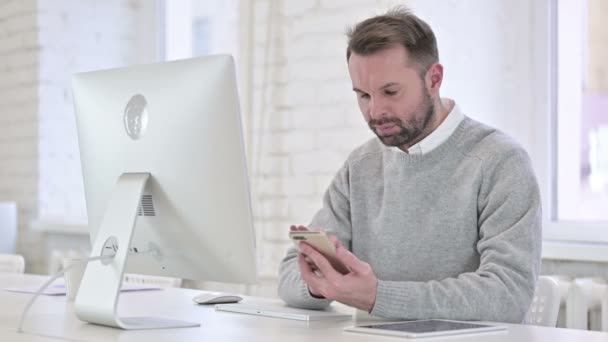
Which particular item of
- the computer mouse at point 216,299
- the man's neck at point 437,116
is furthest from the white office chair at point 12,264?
the man's neck at point 437,116

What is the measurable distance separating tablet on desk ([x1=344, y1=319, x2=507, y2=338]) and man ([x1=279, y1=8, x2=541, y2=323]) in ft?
0.35

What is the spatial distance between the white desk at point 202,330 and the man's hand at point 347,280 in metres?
0.05

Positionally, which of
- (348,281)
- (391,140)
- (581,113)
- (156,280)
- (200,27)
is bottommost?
(156,280)

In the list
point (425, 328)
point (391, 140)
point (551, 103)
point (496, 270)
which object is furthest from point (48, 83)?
point (425, 328)

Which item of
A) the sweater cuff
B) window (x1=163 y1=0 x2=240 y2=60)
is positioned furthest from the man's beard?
window (x1=163 y1=0 x2=240 y2=60)

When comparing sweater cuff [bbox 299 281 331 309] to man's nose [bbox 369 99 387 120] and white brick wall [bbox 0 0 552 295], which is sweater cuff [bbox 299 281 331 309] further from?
white brick wall [bbox 0 0 552 295]

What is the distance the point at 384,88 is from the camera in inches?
80.7

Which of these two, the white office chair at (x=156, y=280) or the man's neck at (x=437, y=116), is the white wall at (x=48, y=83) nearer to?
the white office chair at (x=156, y=280)

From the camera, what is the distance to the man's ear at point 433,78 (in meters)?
2.10

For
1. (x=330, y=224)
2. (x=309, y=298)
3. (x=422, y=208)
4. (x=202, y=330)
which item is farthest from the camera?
(x=330, y=224)

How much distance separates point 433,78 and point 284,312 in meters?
0.61

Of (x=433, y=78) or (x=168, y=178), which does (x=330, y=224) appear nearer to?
(x=433, y=78)

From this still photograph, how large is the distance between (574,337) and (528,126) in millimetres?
1431

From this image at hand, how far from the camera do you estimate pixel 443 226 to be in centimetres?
207
